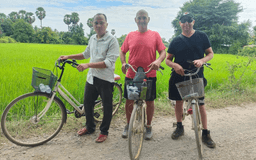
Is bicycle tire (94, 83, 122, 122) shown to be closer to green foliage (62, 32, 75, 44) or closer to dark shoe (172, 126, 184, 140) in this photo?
dark shoe (172, 126, 184, 140)

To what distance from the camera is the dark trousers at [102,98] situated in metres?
2.85

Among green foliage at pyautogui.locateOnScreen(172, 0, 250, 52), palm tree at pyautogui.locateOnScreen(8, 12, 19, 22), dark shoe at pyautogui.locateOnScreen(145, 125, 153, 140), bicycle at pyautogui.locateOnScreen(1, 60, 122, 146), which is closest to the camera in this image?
bicycle at pyautogui.locateOnScreen(1, 60, 122, 146)

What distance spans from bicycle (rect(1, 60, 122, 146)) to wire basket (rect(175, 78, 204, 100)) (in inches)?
58.2

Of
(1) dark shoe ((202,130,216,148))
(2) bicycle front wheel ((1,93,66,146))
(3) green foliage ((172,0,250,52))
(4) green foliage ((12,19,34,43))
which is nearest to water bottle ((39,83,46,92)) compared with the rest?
(2) bicycle front wheel ((1,93,66,146))

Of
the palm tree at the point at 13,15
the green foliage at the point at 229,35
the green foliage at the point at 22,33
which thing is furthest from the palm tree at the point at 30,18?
the green foliage at the point at 229,35

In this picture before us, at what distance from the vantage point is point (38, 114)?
280 cm

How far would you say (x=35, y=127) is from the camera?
3160 millimetres

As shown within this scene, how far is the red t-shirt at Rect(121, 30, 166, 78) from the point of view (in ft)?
9.32

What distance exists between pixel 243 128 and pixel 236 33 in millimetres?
37660

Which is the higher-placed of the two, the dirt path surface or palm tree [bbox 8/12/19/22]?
palm tree [bbox 8/12/19/22]

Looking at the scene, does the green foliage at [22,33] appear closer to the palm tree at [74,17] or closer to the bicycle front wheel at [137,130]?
the palm tree at [74,17]

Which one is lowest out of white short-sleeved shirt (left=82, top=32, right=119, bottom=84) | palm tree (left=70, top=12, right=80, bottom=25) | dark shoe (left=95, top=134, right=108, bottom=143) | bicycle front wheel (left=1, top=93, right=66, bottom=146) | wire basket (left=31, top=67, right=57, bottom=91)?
dark shoe (left=95, top=134, right=108, bottom=143)

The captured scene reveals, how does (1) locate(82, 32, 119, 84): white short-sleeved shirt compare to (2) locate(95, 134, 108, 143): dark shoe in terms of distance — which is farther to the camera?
(2) locate(95, 134, 108, 143): dark shoe

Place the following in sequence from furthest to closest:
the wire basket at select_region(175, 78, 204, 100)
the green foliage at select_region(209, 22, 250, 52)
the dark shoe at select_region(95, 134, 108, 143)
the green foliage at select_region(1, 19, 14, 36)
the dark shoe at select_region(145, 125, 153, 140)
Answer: the green foliage at select_region(1, 19, 14, 36), the green foliage at select_region(209, 22, 250, 52), the dark shoe at select_region(145, 125, 153, 140), the dark shoe at select_region(95, 134, 108, 143), the wire basket at select_region(175, 78, 204, 100)
